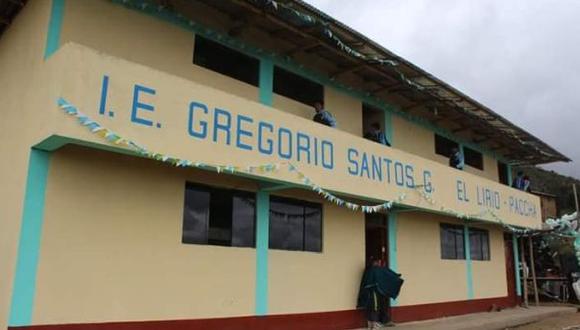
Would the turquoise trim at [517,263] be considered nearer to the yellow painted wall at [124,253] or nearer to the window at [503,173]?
the window at [503,173]

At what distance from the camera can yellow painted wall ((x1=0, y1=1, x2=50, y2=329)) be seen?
6.90 m

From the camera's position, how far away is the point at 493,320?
44.6 ft

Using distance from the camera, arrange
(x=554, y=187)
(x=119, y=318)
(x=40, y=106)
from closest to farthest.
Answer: (x=40, y=106) → (x=119, y=318) → (x=554, y=187)

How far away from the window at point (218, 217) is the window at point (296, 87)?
2.61m

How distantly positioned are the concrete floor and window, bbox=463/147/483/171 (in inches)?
191

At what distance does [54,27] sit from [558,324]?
14.5m

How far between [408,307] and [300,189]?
460 centimetres

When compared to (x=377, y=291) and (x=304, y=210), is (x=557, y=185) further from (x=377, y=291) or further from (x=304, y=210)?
(x=304, y=210)

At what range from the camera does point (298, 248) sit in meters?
10.4

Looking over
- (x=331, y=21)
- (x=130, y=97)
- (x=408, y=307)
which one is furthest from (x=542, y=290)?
(x=130, y=97)

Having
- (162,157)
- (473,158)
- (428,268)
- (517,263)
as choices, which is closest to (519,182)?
(517,263)

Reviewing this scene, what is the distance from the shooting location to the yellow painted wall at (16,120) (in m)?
6.90

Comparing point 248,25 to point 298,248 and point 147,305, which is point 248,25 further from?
point 147,305

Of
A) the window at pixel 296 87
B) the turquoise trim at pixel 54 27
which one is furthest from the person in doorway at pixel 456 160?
the turquoise trim at pixel 54 27
